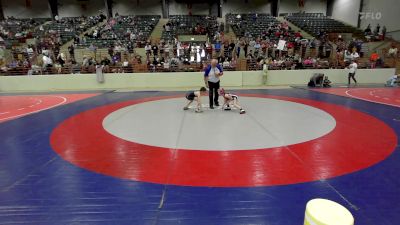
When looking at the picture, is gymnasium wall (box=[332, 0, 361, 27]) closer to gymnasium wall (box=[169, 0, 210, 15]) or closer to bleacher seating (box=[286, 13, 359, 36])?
bleacher seating (box=[286, 13, 359, 36])

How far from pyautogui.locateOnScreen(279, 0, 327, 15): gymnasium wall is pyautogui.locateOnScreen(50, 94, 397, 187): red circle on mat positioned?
29705mm

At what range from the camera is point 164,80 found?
15.4 meters

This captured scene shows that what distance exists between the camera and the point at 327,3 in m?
31.8

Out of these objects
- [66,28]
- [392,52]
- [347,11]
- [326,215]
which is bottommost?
[326,215]

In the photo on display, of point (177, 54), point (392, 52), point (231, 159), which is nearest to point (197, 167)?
point (231, 159)

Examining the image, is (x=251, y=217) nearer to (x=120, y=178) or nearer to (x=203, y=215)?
(x=203, y=215)

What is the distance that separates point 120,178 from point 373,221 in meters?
3.19

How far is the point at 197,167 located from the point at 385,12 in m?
27.7

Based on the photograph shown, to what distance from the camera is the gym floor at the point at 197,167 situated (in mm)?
2957

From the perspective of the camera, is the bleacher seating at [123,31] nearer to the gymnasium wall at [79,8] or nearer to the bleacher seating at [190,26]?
the bleacher seating at [190,26]

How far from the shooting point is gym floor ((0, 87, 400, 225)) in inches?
116

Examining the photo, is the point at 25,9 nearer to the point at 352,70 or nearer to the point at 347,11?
the point at 352,70

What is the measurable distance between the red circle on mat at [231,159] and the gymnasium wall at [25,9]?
32185 millimetres

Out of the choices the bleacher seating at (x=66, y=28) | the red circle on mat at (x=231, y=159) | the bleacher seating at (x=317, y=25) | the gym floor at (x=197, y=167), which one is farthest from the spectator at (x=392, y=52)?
the bleacher seating at (x=66, y=28)
